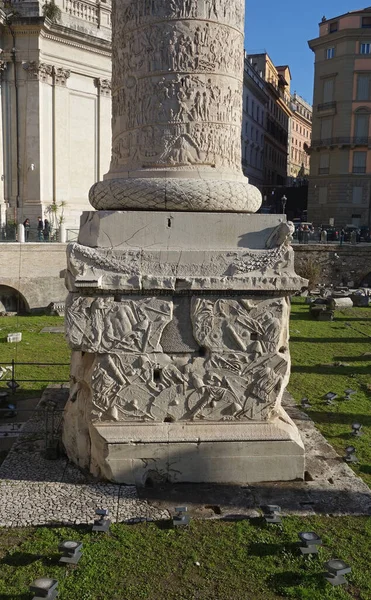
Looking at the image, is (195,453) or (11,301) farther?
(11,301)

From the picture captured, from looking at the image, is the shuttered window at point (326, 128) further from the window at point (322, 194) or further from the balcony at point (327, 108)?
the window at point (322, 194)

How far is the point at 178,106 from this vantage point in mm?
5305

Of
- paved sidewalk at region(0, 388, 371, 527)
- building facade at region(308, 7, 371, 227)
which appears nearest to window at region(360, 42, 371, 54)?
building facade at region(308, 7, 371, 227)

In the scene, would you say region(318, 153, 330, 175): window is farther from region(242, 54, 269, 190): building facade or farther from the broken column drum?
the broken column drum

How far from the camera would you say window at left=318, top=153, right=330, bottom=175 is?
A: 35531 mm

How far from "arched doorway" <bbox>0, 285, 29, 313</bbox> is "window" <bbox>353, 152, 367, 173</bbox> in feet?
80.3

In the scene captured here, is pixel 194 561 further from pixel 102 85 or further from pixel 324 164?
pixel 324 164

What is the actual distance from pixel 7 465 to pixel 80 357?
119cm

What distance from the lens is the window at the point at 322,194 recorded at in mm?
35656

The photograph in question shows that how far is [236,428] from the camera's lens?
516 centimetres

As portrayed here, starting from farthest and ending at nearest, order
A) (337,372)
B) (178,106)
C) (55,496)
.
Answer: (337,372) → (178,106) → (55,496)

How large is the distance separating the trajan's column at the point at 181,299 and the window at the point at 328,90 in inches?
1264

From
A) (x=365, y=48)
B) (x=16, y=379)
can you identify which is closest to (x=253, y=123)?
(x=365, y=48)

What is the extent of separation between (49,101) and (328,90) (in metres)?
19.6
